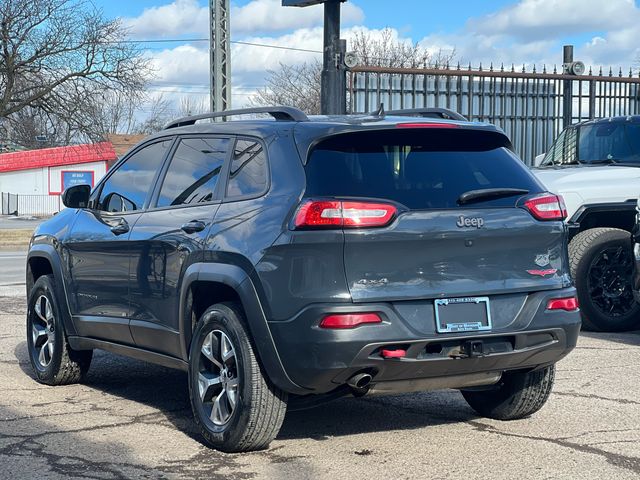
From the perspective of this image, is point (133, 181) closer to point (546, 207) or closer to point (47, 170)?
point (546, 207)

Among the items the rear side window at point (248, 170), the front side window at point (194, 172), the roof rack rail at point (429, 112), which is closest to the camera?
the rear side window at point (248, 170)

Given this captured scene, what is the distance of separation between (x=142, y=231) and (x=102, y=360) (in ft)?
8.72

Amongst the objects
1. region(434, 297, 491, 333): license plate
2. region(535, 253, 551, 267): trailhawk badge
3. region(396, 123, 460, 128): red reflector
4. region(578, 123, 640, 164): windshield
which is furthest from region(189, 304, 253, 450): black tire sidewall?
region(578, 123, 640, 164): windshield

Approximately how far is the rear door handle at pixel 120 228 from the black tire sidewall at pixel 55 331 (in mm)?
1068

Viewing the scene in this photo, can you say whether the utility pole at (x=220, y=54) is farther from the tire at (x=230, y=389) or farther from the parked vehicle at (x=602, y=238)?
the tire at (x=230, y=389)

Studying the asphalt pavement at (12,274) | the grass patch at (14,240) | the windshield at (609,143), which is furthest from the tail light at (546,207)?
the grass patch at (14,240)

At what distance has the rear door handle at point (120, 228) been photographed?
672 centimetres

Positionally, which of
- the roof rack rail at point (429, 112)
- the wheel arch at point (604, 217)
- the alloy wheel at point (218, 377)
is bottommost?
the alloy wheel at point (218, 377)

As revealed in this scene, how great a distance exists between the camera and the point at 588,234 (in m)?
10.1

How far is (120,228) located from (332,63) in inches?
378

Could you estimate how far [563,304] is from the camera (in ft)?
18.5

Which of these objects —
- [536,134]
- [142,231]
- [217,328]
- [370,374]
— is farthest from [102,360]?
[536,134]

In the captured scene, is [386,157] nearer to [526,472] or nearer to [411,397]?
[526,472]

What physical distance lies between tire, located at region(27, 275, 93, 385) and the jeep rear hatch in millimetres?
3020
